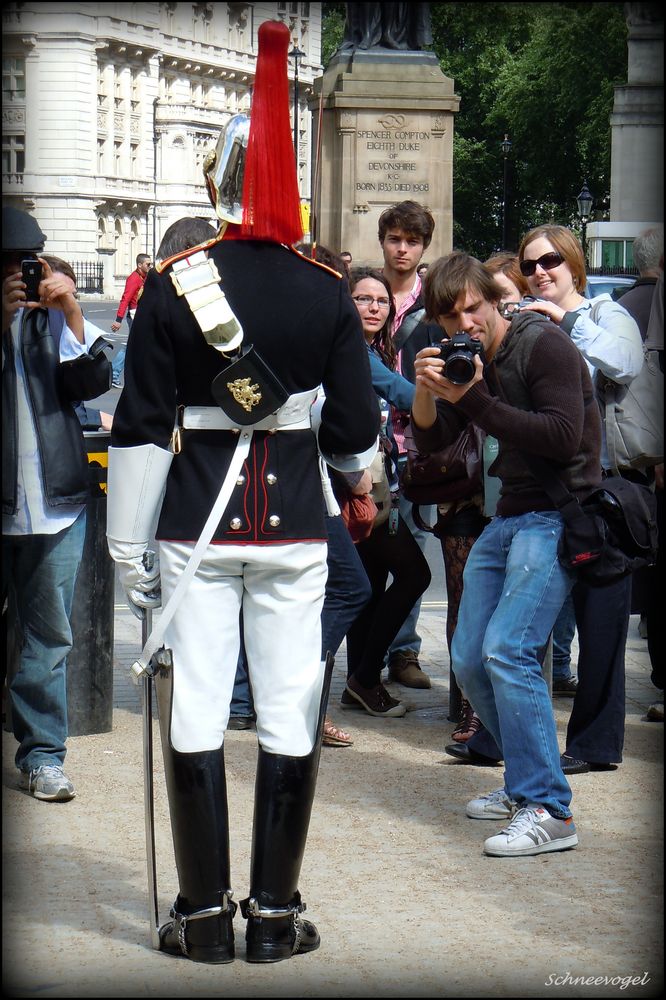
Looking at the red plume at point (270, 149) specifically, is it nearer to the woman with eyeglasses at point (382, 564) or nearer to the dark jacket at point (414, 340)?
the woman with eyeglasses at point (382, 564)

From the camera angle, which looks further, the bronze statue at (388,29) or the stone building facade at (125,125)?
the stone building facade at (125,125)

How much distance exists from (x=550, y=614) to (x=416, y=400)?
817 mm

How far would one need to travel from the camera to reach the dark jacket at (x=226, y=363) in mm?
4078

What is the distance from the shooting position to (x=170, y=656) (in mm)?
4109

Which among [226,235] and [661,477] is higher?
[226,235]

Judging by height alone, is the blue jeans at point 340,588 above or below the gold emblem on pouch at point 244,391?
below

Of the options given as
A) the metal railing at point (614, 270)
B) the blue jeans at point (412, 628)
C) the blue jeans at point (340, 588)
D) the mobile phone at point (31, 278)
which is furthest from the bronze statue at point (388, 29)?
the mobile phone at point (31, 278)

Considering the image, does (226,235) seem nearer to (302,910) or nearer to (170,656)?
(170,656)

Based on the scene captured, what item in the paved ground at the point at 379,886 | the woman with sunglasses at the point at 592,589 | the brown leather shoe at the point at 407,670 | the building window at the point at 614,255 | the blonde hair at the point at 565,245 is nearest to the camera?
the paved ground at the point at 379,886

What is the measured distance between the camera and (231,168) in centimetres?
413

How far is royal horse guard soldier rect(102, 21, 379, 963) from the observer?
407 cm

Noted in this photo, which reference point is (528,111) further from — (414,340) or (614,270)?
(414,340)

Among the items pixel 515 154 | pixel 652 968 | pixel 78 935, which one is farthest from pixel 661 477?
pixel 515 154

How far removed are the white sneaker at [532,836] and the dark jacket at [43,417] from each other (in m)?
1.85
